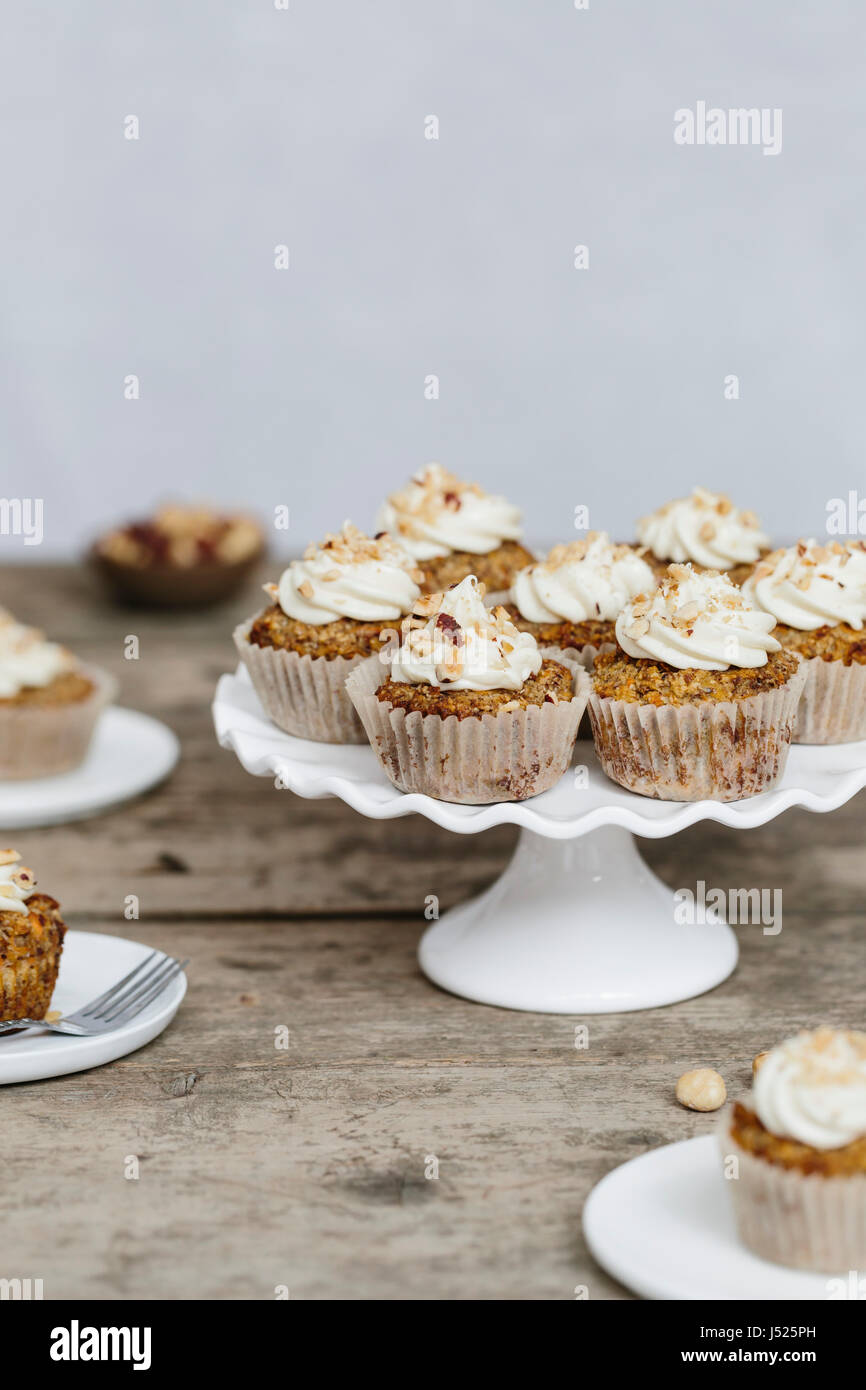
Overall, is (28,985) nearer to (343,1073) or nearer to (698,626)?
(343,1073)

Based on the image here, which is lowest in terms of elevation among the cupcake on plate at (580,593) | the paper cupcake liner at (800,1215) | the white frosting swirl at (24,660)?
the paper cupcake liner at (800,1215)

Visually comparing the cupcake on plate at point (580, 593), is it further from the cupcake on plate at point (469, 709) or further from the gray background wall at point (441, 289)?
the gray background wall at point (441, 289)

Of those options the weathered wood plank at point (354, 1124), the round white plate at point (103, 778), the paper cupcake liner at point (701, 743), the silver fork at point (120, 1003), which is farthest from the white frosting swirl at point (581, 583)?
the round white plate at point (103, 778)

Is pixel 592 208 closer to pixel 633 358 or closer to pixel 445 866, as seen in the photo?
pixel 633 358

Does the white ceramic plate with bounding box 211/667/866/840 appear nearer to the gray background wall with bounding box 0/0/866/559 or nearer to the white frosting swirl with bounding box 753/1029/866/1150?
the white frosting swirl with bounding box 753/1029/866/1150

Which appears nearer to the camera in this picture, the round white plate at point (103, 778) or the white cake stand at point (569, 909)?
the white cake stand at point (569, 909)

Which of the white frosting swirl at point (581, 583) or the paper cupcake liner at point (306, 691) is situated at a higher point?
the white frosting swirl at point (581, 583)

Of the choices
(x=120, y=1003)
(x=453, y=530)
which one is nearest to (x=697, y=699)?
(x=453, y=530)

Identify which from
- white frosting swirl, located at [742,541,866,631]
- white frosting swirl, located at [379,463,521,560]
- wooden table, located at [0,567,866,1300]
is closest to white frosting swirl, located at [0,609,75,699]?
wooden table, located at [0,567,866,1300]
